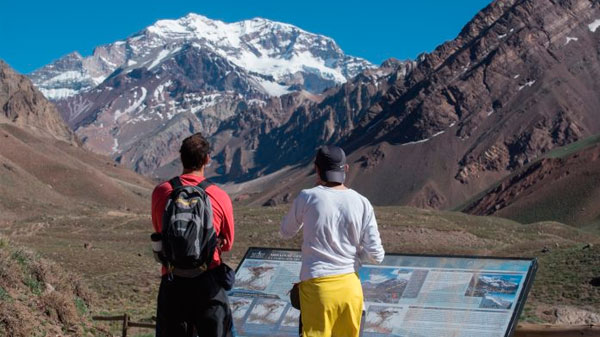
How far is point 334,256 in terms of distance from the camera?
26.5 feet

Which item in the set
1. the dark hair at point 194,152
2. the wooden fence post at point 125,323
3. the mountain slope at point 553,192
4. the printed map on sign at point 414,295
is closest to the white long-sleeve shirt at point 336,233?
the dark hair at point 194,152

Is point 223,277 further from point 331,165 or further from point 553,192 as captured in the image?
point 553,192

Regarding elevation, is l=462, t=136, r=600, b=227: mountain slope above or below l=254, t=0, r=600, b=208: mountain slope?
below

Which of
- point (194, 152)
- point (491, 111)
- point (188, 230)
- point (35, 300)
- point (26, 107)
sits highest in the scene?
point (26, 107)

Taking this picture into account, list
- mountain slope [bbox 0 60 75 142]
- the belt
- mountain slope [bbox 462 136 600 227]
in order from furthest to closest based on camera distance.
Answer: mountain slope [bbox 0 60 75 142]
mountain slope [bbox 462 136 600 227]
the belt

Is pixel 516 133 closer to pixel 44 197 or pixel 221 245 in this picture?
pixel 44 197

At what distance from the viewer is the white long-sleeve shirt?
809 centimetres

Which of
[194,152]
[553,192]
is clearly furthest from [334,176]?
[553,192]

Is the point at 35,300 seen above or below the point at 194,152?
below

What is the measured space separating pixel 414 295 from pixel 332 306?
3373 mm

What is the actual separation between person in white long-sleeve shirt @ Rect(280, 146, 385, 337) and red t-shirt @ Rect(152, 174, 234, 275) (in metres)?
0.71

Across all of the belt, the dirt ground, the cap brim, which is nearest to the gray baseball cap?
the cap brim

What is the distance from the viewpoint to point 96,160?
486 feet

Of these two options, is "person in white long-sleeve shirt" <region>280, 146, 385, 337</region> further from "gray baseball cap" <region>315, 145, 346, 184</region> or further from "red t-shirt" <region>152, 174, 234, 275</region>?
"red t-shirt" <region>152, 174, 234, 275</region>
